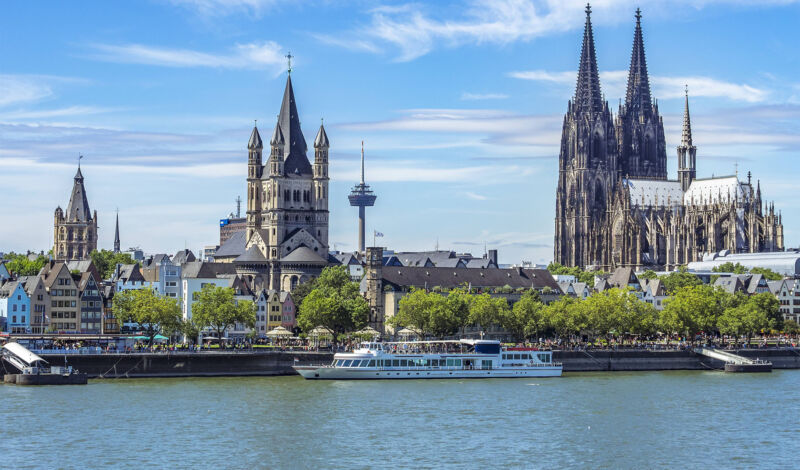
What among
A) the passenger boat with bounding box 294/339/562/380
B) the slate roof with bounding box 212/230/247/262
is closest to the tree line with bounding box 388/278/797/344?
the passenger boat with bounding box 294/339/562/380

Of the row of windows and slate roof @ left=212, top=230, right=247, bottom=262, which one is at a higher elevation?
slate roof @ left=212, top=230, right=247, bottom=262

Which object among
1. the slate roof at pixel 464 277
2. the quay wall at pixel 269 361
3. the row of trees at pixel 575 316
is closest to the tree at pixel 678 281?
the slate roof at pixel 464 277

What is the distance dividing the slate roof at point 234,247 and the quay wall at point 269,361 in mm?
65270

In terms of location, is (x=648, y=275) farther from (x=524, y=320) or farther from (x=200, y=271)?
(x=200, y=271)

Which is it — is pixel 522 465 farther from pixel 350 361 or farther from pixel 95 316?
pixel 95 316

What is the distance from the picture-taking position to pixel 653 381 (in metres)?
101

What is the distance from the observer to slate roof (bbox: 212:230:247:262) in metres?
172

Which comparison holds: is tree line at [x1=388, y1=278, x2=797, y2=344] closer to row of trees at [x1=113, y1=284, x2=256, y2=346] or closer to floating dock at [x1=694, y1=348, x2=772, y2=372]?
floating dock at [x1=694, y1=348, x2=772, y2=372]

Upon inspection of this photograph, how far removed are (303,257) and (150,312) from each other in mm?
42164

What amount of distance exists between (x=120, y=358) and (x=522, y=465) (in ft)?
156

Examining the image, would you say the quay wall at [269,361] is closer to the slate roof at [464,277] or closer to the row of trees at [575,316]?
the row of trees at [575,316]

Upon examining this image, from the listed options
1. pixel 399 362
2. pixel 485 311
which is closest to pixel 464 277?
pixel 485 311

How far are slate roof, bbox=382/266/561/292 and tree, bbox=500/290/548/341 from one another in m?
13.7

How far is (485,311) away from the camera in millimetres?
129375
